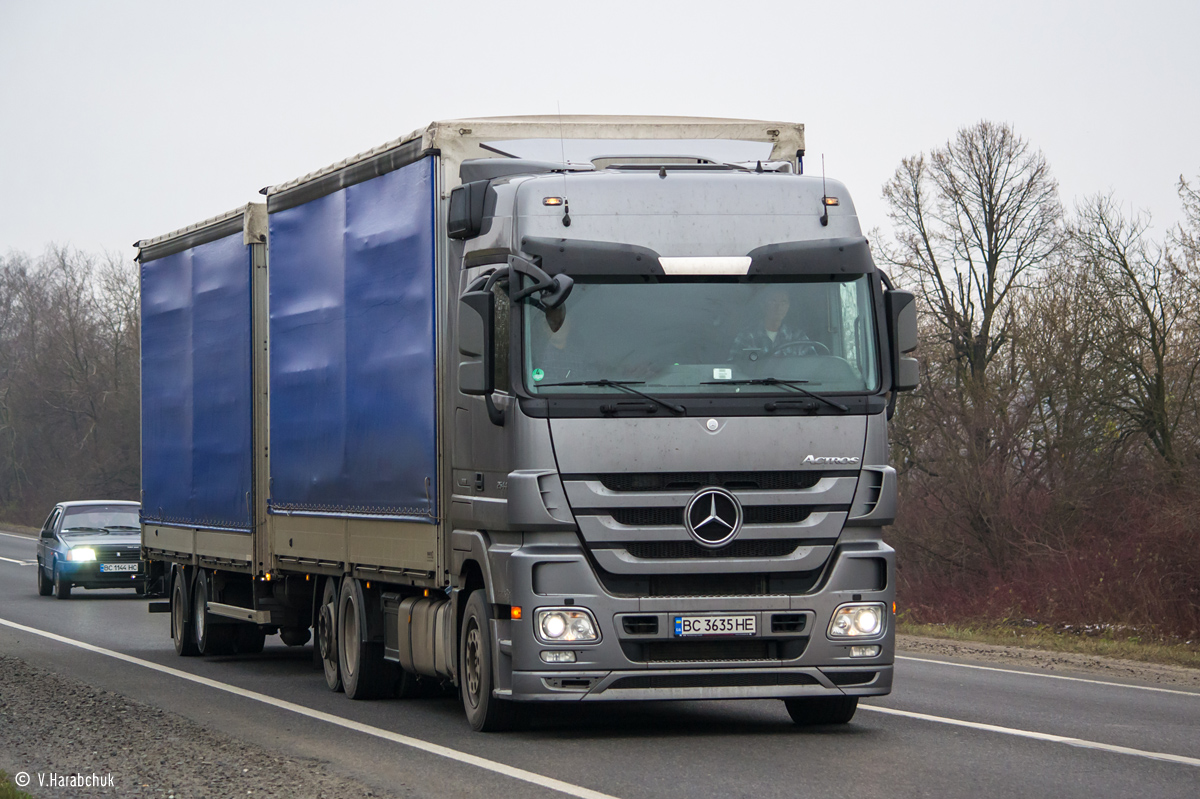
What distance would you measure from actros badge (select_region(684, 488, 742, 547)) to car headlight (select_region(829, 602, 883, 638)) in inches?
33.3

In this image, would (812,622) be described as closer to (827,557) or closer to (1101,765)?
(827,557)

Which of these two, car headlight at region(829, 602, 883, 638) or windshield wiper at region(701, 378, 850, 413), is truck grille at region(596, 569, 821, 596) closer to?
car headlight at region(829, 602, 883, 638)

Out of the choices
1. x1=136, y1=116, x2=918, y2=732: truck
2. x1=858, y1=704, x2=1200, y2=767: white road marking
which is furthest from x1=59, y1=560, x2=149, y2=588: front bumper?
x1=858, y1=704, x2=1200, y2=767: white road marking

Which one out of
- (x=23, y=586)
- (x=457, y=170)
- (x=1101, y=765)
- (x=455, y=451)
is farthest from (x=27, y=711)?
(x=23, y=586)

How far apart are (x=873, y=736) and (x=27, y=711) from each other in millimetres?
→ 6295

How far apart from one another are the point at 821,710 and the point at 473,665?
2.27 metres

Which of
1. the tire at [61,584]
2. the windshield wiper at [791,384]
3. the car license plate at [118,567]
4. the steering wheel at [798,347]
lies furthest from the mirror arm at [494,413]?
the car license plate at [118,567]

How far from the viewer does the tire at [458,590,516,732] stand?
32.7ft

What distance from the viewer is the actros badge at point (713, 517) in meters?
9.42

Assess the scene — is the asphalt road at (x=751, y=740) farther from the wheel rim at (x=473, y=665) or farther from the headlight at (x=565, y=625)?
the headlight at (x=565, y=625)

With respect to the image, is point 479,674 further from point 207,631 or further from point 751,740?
point 207,631

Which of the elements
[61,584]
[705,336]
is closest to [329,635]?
[705,336]

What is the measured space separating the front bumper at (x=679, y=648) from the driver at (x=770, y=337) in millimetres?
1265

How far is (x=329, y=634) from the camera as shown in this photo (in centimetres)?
1350
